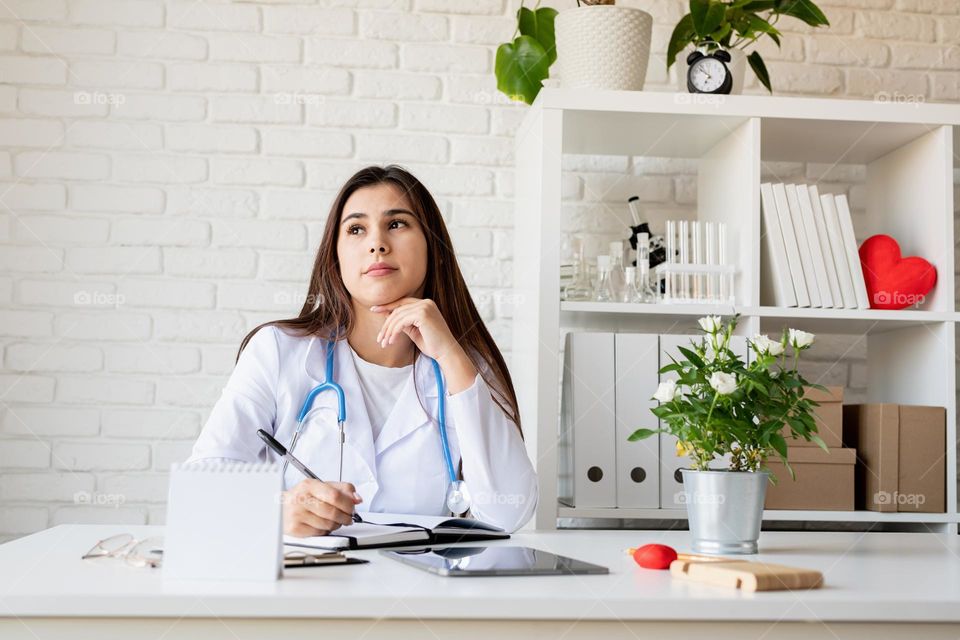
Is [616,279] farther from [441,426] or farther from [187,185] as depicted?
[187,185]

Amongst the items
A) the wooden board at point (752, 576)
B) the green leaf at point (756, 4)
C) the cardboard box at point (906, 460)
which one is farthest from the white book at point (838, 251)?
the wooden board at point (752, 576)

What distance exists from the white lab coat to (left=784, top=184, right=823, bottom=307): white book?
0.82m

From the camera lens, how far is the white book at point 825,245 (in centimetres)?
220

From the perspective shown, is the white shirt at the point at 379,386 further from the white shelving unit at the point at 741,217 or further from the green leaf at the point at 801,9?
the green leaf at the point at 801,9

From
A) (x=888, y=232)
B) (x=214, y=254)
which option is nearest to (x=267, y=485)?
(x=214, y=254)

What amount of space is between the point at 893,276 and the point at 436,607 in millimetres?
1651

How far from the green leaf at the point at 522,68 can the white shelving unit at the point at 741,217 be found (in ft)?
0.26

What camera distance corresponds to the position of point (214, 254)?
8.02 ft

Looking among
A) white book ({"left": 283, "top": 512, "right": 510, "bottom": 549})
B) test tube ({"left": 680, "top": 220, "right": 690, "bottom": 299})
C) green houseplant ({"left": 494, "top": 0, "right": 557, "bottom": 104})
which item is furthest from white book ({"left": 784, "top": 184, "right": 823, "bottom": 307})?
white book ({"left": 283, "top": 512, "right": 510, "bottom": 549})

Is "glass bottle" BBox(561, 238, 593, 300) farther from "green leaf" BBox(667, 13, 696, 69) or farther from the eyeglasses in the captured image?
the eyeglasses

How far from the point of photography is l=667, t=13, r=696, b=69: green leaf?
227cm

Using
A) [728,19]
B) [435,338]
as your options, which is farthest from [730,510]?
[728,19]

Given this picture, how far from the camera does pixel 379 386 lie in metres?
1.94

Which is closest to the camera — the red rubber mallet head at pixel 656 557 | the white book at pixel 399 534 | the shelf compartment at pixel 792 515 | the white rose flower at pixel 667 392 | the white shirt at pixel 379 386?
the red rubber mallet head at pixel 656 557
